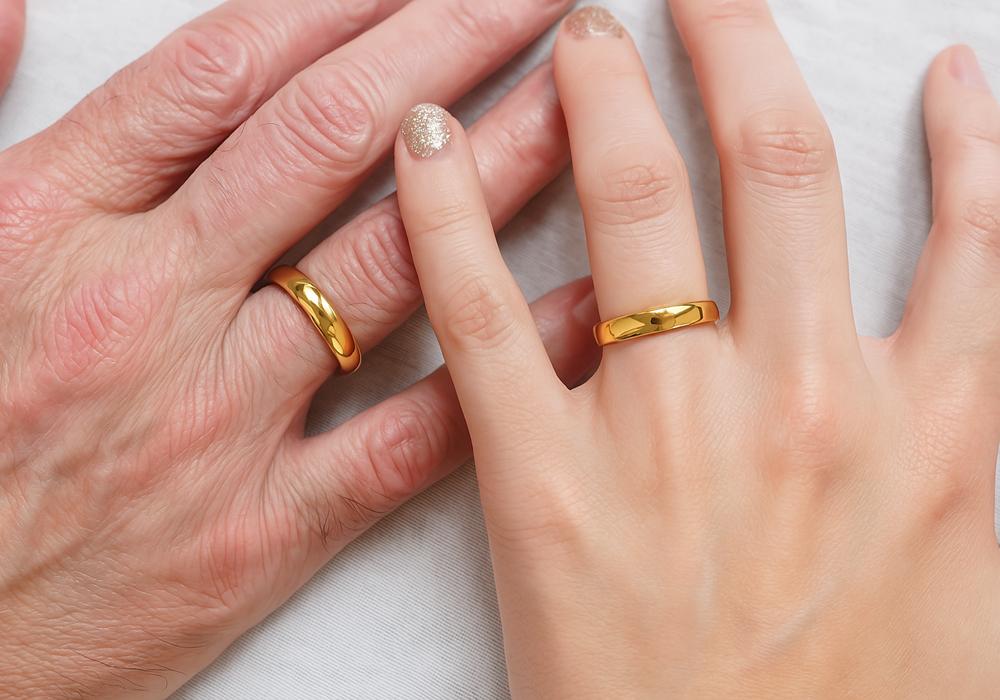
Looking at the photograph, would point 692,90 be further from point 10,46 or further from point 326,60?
point 10,46

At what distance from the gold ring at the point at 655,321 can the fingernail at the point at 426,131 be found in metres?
0.23

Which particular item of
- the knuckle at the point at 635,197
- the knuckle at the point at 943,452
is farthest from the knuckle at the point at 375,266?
the knuckle at the point at 943,452

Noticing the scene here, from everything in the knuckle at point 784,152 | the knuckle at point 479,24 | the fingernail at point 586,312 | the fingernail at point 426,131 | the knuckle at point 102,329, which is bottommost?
the fingernail at point 586,312

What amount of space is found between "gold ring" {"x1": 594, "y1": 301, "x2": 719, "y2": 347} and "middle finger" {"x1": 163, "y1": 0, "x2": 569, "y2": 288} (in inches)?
12.2

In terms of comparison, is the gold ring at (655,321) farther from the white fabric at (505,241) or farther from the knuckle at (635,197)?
the white fabric at (505,241)

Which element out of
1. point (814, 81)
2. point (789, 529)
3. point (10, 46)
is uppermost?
point (10, 46)

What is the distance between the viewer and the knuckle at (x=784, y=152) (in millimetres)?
757

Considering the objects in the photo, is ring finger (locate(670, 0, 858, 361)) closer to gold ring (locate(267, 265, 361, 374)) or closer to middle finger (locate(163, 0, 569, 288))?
middle finger (locate(163, 0, 569, 288))

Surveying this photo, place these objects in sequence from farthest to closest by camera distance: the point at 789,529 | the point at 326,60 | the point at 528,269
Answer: the point at 528,269, the point at 326,60, the point at 789,529

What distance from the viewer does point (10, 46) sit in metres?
0.98

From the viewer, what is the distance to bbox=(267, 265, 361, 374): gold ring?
847 millimetres

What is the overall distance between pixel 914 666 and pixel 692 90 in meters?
0.62

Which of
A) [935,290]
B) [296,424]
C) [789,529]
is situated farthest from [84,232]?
[935,290]

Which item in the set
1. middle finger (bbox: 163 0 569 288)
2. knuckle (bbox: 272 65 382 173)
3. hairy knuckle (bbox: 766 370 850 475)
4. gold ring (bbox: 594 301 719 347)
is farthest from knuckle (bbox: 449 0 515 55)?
hairy knuckle (bbox: 766 370 850 475)
